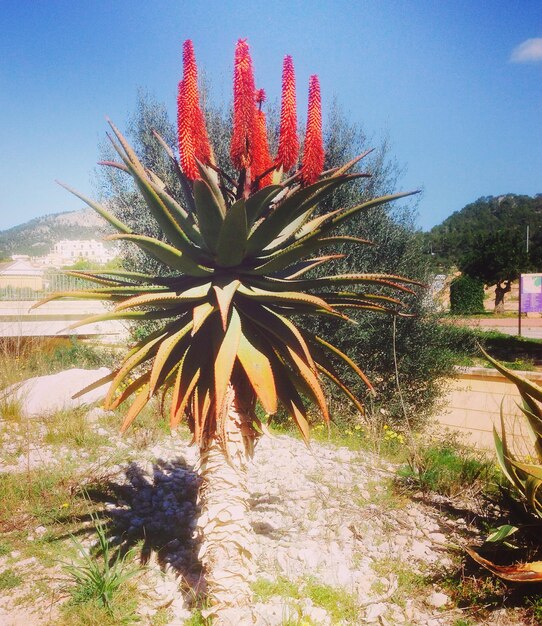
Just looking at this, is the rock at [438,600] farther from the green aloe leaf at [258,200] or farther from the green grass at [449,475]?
the green aloe leaf at [258,200]

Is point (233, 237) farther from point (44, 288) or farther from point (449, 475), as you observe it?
point (44, 288)

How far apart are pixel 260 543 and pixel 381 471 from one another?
6.39 ft

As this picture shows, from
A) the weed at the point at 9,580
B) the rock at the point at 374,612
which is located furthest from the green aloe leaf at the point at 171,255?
the weed at the point at 9,580

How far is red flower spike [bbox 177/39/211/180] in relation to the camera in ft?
7.48

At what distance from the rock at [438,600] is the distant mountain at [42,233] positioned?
13687 centimetres

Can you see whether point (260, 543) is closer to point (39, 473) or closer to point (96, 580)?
point (96, 580)

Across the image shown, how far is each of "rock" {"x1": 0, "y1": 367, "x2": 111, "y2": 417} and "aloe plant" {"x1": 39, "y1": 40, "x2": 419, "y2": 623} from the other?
453cm

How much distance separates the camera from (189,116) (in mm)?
2283

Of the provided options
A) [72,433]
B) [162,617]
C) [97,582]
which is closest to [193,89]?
[97,582]

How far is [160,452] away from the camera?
18.5ft

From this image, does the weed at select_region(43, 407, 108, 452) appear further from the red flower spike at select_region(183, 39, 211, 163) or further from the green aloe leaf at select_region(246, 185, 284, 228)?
the red flower spike at select_region(183, 39, 211, 163)

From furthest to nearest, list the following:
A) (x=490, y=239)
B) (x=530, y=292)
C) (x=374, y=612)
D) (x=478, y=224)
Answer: (x=478, y=224)
(x=490, y=239)
(x=530, y=292)
(x=374, y=612)

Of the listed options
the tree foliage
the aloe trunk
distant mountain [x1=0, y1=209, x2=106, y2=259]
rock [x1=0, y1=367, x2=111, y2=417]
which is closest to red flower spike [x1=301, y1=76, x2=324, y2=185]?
the aloe trunk

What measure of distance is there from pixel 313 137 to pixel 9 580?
129 inches
